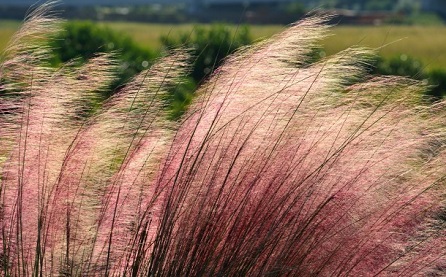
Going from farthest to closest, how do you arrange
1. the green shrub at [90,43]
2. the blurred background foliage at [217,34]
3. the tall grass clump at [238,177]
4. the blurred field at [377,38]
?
the blurred field at [377,38]
the green shrub at [90,43]
the blurred background foliage at [217,34]
the tall grass clump at [238,177]

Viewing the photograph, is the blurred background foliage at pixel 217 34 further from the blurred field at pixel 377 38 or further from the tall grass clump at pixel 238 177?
the tall grass clump at pixel 238 177

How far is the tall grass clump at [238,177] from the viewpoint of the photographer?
364 centimetres

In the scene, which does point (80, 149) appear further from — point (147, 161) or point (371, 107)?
point (371, 107)

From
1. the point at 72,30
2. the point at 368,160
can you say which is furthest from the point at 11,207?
the point at 72,30

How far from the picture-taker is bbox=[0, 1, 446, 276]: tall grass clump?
3645 mm

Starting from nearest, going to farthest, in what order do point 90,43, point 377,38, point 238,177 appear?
point 238,177 → point 90,43 → point 377,38

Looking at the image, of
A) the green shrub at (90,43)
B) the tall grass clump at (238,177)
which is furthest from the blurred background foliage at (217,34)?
the tall grass clump at (238,177)

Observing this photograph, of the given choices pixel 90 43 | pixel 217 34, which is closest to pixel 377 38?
pixel 217 34

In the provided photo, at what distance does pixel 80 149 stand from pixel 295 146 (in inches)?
33.3

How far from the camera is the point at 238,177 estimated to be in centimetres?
369

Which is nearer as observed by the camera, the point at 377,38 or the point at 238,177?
the point at 238,177

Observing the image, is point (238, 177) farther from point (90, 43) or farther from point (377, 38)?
point (377, 38)

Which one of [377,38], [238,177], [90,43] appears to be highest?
[238,177]

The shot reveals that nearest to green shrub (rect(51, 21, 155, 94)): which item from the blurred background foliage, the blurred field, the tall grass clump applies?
the blurred background foliage
